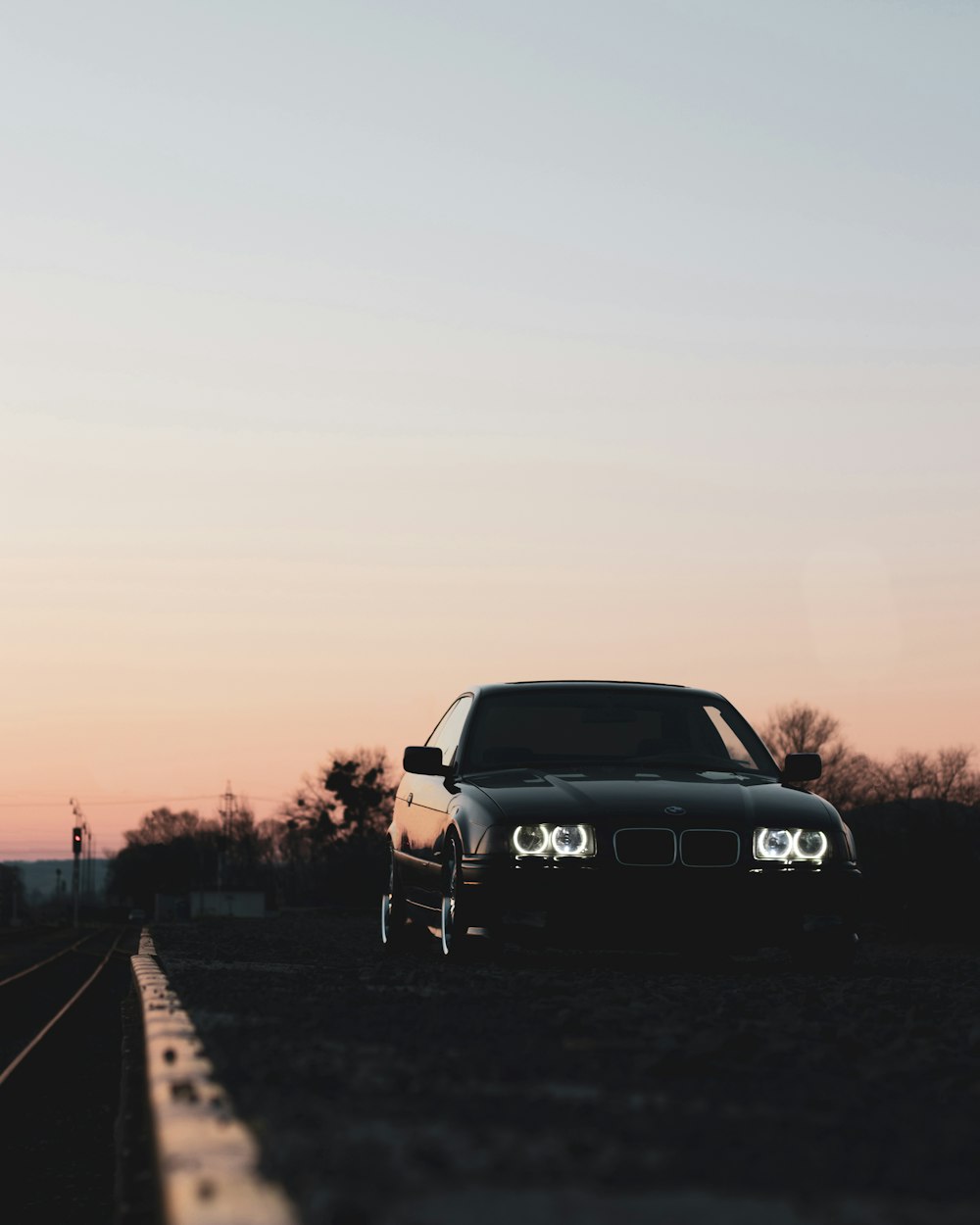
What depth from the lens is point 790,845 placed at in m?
8.27

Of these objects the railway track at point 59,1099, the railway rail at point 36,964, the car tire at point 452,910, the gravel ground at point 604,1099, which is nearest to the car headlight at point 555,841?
the car tire at point 452,910

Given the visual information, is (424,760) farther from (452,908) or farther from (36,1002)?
(36,1002)

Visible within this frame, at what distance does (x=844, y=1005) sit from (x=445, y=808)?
353cm

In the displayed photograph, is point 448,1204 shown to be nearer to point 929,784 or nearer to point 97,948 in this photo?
point 97,948

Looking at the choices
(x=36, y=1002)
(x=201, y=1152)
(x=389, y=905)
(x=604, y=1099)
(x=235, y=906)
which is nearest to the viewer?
(x=201, y=1152)

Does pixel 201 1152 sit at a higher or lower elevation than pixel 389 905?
lower

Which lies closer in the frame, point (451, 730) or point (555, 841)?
point (555, 841)

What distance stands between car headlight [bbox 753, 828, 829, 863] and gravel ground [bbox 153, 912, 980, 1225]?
1.47 meters

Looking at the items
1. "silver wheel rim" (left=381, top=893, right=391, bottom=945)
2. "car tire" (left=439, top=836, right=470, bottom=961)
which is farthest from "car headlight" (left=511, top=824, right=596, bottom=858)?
"silver wheel rim" (left=381, top=893, right=391, bottom=945)

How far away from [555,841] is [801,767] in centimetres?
201

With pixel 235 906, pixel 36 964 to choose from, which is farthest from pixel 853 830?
pixel 235 906

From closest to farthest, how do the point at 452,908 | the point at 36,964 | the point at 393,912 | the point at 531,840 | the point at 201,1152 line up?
1. the point at 201,1152
2. the point at 531,840
3. the point at 452,908
4. the point at 393,912
5. the point at 36,964

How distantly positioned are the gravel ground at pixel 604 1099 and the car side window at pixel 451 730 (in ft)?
11.7

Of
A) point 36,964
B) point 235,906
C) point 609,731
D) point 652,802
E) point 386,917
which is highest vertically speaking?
point 609,731
